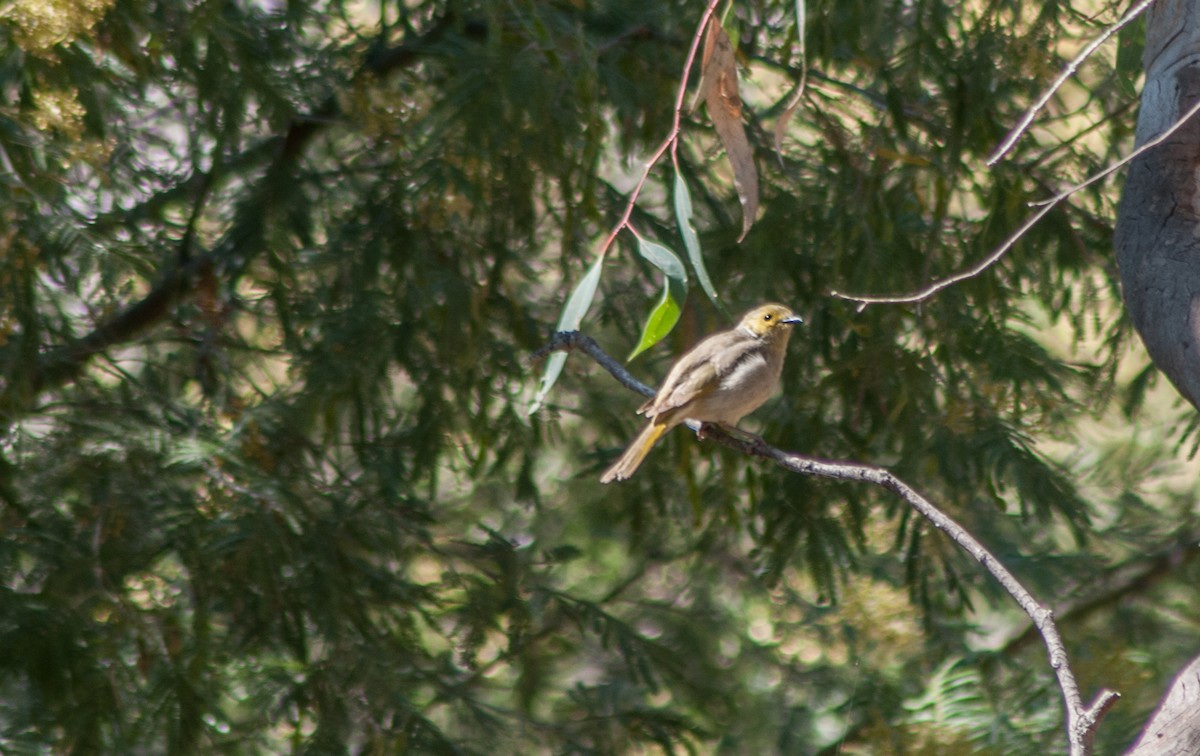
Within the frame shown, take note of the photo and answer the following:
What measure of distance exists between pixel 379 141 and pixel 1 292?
1142 mm

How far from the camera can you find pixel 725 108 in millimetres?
2326

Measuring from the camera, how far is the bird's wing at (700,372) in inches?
128

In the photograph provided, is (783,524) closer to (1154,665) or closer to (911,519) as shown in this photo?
(911,519)

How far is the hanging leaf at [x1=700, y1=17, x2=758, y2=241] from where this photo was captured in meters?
2.23

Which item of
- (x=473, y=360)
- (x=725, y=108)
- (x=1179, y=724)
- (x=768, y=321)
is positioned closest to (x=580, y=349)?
(x=725, y=108)

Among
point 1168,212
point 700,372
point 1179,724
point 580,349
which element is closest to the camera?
point 1179,724

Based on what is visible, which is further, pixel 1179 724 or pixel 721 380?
pixel 721 380

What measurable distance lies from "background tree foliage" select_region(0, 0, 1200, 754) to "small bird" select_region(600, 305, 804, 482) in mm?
395

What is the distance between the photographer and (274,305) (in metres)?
4.51

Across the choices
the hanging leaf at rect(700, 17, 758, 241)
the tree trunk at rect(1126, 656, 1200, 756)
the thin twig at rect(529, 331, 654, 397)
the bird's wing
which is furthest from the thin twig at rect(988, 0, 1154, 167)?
the bird's wing

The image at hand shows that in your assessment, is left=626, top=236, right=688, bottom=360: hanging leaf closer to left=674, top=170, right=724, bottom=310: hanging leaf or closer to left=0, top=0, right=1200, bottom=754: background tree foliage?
left=674, top=170, right=724, bottom=310: hanging leaf

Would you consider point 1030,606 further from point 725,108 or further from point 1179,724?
point 725,108

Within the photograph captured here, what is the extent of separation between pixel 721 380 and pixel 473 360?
0.85 meters

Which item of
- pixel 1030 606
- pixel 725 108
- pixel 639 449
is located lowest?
pixel 1030 606
